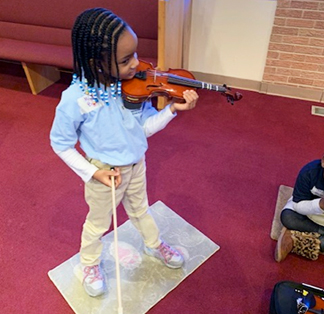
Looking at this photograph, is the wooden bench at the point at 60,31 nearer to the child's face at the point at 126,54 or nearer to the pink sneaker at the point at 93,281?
the child's face at the point at 126,54

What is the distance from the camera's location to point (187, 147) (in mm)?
2166

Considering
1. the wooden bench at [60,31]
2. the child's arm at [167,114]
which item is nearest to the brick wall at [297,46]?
the wooden bench at [60,31]

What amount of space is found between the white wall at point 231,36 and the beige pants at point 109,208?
1.83 metres

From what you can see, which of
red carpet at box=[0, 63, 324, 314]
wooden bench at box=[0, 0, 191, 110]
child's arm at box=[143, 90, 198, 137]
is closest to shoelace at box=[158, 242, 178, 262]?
red carpet at box=[0, 63, 324, 314]

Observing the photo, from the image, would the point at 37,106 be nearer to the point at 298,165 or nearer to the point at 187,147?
the point at 187,147

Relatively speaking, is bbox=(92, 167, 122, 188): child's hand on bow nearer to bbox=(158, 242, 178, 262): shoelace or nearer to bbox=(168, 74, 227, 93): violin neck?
bbox=(168, 74, 227, 93): violin neck

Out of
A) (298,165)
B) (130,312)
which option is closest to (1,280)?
(130,312)

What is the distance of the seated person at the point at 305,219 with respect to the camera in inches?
55.3

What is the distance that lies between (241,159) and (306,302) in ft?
3.28

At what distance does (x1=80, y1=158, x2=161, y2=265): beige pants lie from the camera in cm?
112

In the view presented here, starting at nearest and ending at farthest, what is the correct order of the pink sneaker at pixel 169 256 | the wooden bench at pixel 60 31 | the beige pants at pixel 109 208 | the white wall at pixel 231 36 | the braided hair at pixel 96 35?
the braided hair at pixel 96 35
the beige pants at pixel 109 208
the pink sneaker at pixel 169 256
the wooden bench at pixel 60 31
the white wall at pixel 231 36

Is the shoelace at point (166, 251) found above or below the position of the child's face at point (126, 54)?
below

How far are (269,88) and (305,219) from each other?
150cm

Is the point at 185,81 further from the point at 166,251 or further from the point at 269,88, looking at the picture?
the point at 269,88
